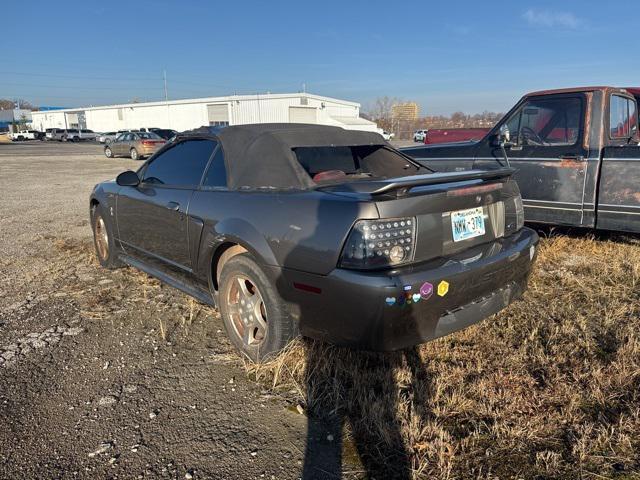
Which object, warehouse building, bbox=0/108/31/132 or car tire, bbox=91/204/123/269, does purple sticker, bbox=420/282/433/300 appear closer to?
car tire, bbox=91/204/123/269

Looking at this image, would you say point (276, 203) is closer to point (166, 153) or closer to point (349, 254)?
point (349, 254)

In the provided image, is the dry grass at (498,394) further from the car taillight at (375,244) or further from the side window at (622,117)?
the side window at (622,117)

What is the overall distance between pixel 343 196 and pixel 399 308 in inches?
26.4

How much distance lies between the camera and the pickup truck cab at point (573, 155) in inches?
190

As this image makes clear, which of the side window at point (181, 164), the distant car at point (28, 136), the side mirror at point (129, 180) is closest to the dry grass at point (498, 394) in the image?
the side window at point (181, 164)

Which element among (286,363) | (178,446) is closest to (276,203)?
(286,363)

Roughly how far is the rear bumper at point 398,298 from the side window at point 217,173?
94 cm

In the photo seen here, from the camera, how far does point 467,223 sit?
2861mm

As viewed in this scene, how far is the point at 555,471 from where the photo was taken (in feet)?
6.84

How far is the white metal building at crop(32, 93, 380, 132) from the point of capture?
47.8 m

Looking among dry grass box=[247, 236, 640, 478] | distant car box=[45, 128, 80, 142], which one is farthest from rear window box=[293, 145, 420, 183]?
distant car box=[45, 128, 80, 142]

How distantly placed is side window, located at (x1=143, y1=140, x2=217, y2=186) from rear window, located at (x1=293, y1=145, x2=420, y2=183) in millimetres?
772

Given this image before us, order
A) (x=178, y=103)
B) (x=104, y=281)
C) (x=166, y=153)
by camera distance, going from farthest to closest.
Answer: (x=178, y=103), (x=104, y=281), (x=166, y=153)

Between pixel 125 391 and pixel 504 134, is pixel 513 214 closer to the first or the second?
pixel 504 134
